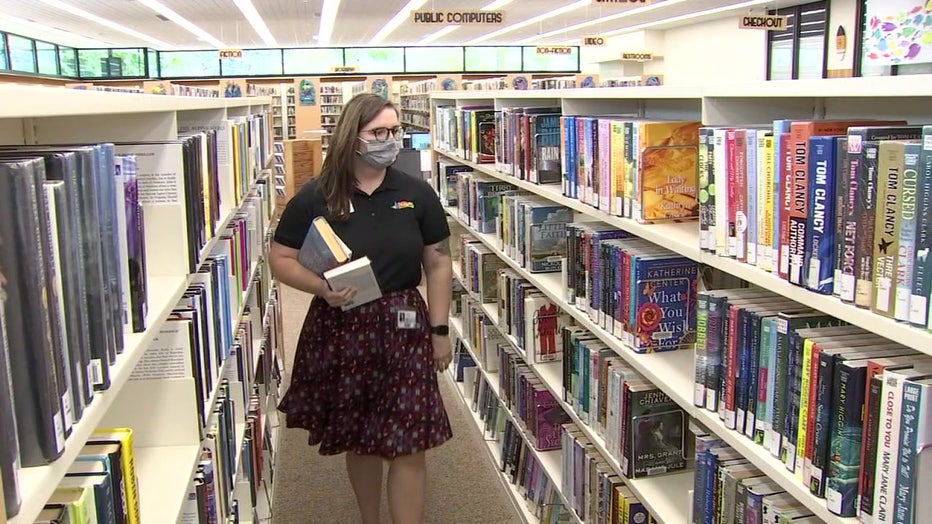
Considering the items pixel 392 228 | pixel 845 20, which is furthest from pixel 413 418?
pixel 845 20

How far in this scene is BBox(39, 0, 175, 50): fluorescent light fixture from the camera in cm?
1256

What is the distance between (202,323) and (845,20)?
42.7 feet

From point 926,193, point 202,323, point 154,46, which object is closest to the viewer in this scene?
point 926,193

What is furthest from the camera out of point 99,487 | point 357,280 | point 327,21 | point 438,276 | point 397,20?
point 327,21

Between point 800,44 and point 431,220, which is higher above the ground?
point 800,44

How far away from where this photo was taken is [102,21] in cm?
1490

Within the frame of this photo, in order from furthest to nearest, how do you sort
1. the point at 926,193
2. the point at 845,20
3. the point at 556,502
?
the point at 845,20 → the point at 556,502 → the point at 926,193

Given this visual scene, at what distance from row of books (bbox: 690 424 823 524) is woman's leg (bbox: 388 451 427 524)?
1.19 metres

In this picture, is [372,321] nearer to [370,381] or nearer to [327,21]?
[370,381]

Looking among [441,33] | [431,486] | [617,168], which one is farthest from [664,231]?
[441,33]

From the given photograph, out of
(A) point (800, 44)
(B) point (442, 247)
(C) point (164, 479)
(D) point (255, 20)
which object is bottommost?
(C) point (164, 479)

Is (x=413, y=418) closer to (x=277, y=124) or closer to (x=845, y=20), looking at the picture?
(x=845, y=20)

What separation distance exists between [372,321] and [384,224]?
33 centimetres

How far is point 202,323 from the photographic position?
1938 millimetres
